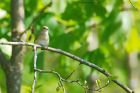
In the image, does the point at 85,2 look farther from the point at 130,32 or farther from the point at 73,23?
the point at 130,32

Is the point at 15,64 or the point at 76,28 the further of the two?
the point at 76,28

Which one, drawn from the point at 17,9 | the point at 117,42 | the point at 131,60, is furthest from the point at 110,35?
the point at 131,60

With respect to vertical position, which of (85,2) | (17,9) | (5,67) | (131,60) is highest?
(131,60)

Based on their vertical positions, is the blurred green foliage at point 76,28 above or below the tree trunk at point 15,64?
above

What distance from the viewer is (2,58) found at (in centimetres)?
242

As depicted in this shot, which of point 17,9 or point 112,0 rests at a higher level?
point 112,0

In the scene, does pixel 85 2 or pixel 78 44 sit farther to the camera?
pixel 78 44

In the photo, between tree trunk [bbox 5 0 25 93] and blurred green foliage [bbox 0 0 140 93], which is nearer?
tree trunk [bbox 5 0 25 93]

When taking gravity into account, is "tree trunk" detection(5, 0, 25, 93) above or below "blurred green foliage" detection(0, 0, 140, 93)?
below

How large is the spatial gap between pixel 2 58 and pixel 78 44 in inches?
43.8

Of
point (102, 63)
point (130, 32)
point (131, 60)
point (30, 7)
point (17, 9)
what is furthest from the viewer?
point (131, 60)

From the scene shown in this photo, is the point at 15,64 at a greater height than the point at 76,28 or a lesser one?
lesser

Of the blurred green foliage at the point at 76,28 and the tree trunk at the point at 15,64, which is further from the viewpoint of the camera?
the blurred green foliage at the point at 76,28

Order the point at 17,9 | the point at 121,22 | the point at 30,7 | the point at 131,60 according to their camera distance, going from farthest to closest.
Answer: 1. the point at 131,60
2. the point at 121,22
3. the point at 30,7
4. the point at 17,9
